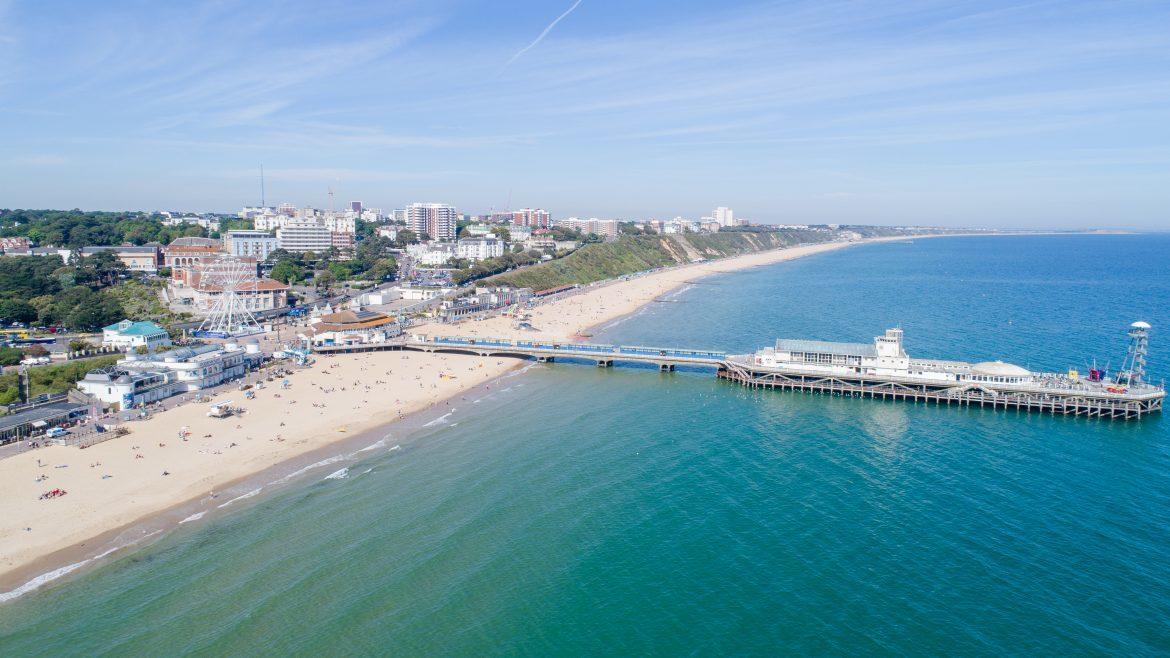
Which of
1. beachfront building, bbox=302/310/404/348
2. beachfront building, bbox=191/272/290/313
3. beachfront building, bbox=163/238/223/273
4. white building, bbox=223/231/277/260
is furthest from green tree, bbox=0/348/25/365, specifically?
white building, bbox=223/231/277/260

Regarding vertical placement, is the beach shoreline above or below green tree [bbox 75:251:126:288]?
below

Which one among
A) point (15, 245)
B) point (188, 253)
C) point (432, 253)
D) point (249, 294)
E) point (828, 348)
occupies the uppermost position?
point (15, 245)

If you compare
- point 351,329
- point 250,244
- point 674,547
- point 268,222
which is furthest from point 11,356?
point 268,222

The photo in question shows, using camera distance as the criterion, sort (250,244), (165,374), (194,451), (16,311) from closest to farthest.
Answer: (194,451), (165,374), (16,311), (250,244)

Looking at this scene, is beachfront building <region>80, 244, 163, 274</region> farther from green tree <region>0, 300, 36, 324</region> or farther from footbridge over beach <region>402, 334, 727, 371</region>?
footbridge over beach <region>402, 334, 727, 371</region>

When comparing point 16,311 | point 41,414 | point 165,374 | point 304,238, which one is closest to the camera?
point 41,414

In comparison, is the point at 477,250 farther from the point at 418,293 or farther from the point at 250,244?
the point at 418,293

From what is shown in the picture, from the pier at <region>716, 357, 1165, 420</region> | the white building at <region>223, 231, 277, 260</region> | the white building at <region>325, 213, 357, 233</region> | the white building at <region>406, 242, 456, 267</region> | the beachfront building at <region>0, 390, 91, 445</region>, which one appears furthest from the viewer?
the white building at <region>325, 213, 357, 233</region>

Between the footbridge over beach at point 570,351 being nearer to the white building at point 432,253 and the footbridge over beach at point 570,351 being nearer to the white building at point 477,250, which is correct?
the white building at point 432,253
